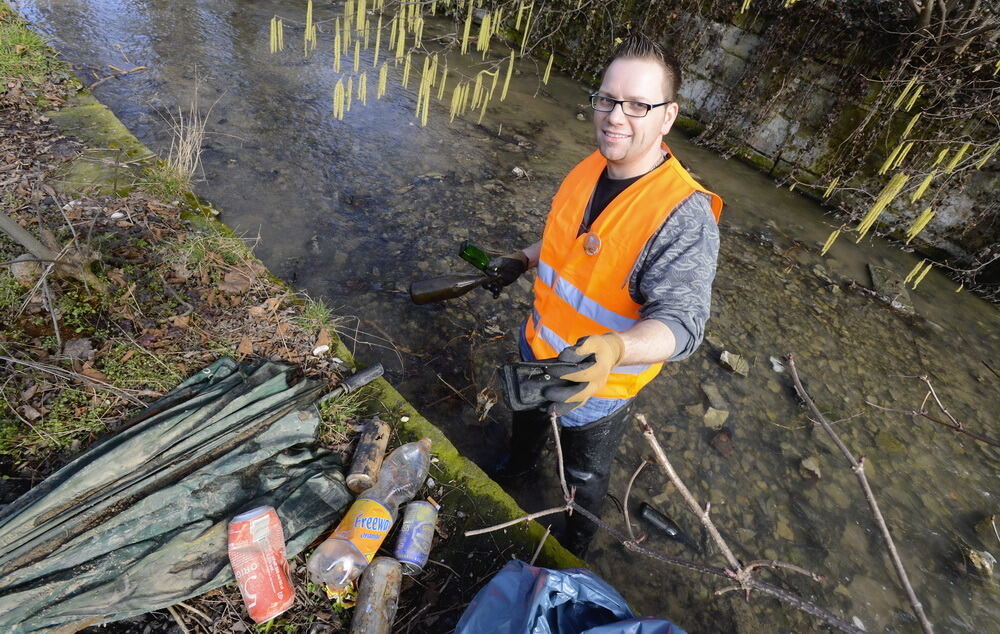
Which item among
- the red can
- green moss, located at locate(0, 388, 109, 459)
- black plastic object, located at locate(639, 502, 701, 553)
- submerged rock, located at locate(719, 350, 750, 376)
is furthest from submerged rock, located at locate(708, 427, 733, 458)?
green moss, located at locate(0, 388, 109, 459)

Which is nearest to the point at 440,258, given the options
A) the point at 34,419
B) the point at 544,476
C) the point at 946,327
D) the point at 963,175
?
the point at 544,476

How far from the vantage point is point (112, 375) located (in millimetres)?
2297

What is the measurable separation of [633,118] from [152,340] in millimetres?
2620

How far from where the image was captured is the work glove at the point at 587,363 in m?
1.46

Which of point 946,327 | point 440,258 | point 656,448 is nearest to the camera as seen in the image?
point 656,448

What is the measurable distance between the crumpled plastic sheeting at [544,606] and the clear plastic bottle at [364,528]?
531 mm

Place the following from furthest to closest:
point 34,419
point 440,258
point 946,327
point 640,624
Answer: point 946,327, point 440,258, point 34,419, point 640,624

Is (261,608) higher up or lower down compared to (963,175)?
lower down

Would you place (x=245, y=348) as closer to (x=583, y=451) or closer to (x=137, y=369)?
(x=137, y=369)

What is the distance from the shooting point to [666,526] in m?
2.96

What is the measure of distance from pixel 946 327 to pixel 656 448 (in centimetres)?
596

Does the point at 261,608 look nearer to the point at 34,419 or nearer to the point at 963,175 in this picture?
the point at 34,419

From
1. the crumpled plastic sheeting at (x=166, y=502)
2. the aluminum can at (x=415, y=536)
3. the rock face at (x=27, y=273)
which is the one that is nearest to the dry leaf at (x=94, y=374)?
the crumpled plastic sheeting at (x=166, y=502)

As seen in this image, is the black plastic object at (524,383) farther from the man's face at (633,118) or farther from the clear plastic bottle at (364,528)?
the man's face at (633,118)
